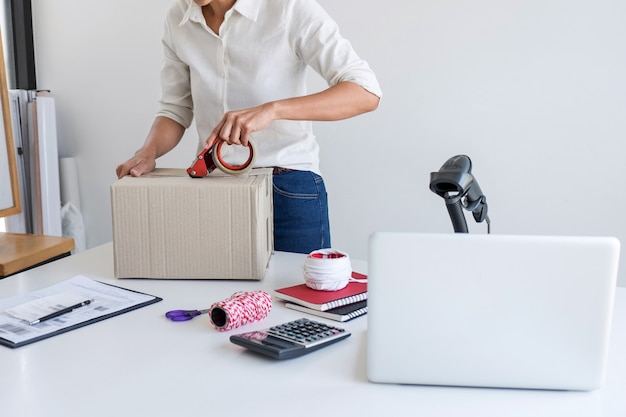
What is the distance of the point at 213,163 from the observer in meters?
1.45

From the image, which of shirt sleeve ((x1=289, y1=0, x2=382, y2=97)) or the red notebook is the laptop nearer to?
the red notebook

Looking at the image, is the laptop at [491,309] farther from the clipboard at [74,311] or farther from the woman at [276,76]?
the woman at [276,76]

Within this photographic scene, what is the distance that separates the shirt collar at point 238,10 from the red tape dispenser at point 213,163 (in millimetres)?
408

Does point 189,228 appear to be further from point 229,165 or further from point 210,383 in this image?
point 210,383

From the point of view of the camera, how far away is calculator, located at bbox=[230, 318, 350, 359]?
0.96 m

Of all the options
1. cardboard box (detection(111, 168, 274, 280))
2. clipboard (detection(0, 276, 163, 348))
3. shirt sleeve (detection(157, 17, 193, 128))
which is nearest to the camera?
clipboard (detection(0, 276, 163, 348))

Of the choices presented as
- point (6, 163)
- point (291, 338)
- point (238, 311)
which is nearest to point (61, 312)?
→ point (238, 311)

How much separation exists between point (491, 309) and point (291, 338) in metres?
0.31

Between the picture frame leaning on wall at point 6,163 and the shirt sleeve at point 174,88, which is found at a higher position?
the shirt sleeve at point 174,88

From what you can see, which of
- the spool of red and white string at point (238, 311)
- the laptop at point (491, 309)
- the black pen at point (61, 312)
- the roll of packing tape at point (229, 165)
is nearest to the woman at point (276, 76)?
the roll of packing tape at point (229, 165)

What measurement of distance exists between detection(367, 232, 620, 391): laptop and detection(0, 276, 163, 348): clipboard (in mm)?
525

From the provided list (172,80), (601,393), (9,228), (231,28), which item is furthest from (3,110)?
(601,393)

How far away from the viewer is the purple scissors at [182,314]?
1134 millimetres

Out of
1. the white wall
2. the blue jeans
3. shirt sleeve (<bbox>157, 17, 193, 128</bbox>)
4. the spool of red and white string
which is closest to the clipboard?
the spool of red and white string
